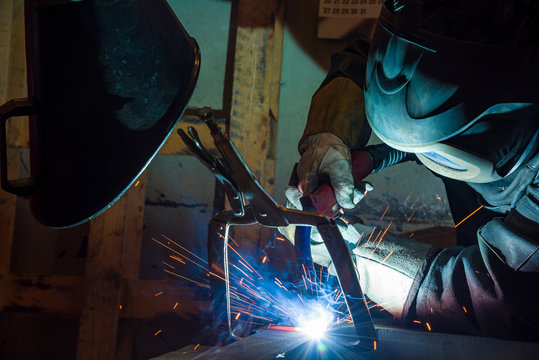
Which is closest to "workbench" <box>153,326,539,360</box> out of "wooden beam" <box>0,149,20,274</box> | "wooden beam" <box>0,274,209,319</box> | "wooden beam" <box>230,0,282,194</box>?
"wooden beam" <box>0,274,209,319</box>

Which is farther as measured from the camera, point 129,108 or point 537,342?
point 537,342

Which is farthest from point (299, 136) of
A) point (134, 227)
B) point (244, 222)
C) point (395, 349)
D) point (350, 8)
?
point (395, 349)

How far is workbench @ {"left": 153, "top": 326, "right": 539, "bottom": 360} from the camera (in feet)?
3.05

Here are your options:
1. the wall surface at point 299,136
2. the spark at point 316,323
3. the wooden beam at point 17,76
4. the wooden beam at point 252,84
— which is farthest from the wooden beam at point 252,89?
the wooden beam at point 17,76

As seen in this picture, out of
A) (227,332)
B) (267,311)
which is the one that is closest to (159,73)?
(227,332)

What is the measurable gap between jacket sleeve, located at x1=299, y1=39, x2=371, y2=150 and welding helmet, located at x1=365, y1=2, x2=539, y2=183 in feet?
1.31

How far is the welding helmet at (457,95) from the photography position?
39.9 inches

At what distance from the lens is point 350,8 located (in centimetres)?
207

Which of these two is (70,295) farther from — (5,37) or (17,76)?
(5,37)

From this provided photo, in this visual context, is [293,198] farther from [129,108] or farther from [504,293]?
[129,108]

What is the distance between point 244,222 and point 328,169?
1.86 ft

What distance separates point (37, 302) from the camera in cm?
181

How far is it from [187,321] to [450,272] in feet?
4.57

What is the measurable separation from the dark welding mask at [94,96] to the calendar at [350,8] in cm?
156
